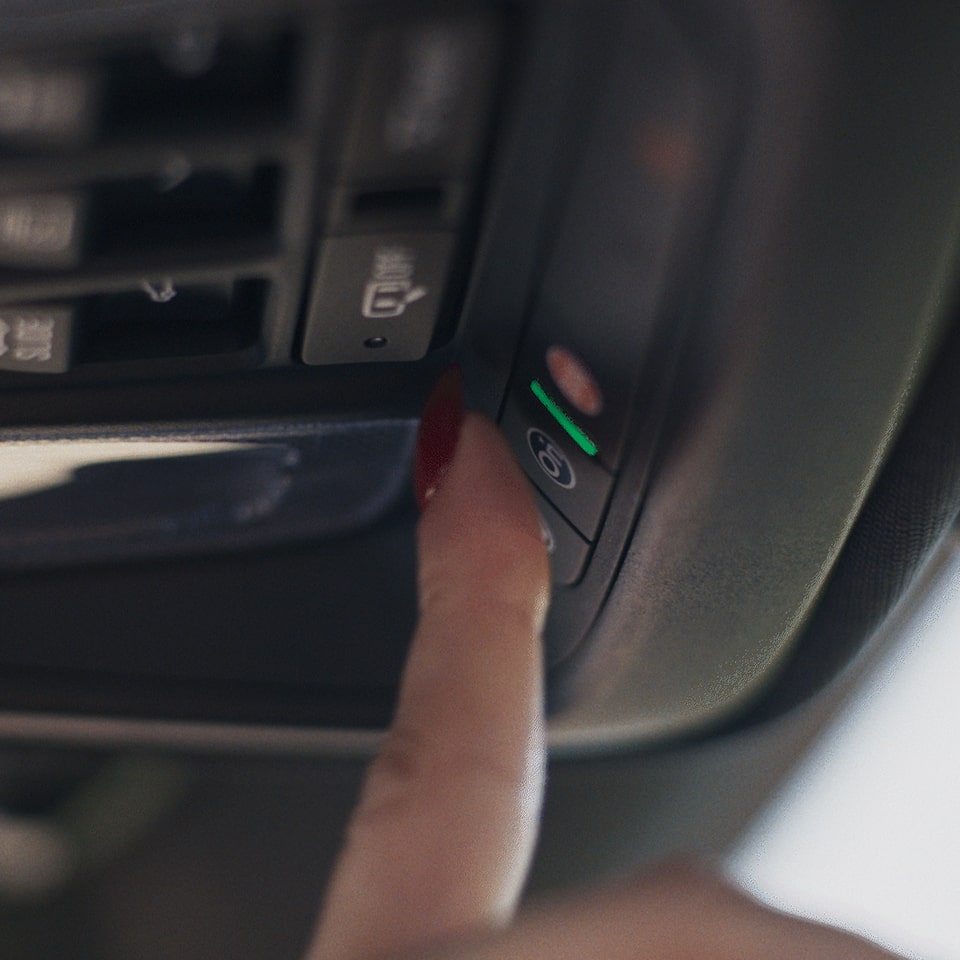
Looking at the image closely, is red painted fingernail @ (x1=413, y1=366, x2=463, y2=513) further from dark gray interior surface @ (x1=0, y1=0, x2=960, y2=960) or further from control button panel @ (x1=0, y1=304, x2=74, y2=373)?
control button panel @ (x1=0, y1=304, x2=74, y2=373)

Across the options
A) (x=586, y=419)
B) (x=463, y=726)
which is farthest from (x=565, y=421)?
(x=463, y=726)

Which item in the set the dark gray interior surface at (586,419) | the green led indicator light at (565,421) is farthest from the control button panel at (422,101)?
the green led indicator light at (565,421)

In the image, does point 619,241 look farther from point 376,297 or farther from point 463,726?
point 463,726

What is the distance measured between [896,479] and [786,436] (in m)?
0.11

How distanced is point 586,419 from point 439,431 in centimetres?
10

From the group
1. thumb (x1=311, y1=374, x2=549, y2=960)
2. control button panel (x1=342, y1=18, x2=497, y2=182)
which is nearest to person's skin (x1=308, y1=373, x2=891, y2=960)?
thumb (x1=311, y1=374, x2=549, y2=960)

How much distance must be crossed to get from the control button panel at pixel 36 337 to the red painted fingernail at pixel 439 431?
0.18 m

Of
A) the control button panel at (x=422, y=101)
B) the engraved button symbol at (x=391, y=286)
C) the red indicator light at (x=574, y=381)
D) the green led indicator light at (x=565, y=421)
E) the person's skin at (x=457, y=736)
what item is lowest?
the person's skin at (x=457, y=736)

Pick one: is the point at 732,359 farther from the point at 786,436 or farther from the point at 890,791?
the point at 890,791

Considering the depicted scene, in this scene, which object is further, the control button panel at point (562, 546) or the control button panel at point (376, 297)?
the control button panel at point (562, 546)

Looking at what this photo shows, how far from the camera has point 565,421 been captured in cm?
56

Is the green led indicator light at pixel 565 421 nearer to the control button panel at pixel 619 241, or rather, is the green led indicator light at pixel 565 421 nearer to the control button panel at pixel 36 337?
the control button panel at pixel 619 241

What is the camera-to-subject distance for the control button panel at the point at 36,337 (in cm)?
48

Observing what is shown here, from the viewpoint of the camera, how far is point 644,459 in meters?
0.52
